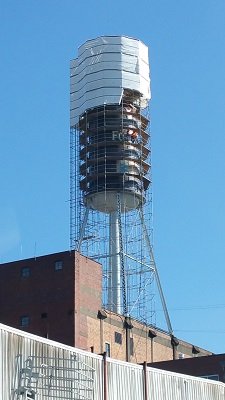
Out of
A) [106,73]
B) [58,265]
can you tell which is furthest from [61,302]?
[106,73]

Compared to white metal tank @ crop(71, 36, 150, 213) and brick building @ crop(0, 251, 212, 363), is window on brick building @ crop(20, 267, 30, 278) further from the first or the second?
white metal tank @ crop(71, 36, 150, 213)

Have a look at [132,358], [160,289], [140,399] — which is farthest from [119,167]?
[140,399]

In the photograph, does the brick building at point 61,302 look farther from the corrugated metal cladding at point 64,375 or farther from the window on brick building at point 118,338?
the corrugated metal cladding at point 64,375

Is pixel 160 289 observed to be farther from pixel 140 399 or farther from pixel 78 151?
pixel 140 399

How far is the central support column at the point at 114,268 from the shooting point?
307ft

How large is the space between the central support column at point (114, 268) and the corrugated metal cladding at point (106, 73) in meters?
13.0

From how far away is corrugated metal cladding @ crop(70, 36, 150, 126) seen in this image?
4060 inches

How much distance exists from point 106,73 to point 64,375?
2545 inches

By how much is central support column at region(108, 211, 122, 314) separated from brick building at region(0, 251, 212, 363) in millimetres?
10071

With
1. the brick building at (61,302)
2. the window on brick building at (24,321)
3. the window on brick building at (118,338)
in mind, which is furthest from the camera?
the window on brick building at (118,338)

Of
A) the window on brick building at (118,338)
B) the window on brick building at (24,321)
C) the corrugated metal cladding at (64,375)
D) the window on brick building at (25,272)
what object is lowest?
the corrugated metal cladding at (64,375)

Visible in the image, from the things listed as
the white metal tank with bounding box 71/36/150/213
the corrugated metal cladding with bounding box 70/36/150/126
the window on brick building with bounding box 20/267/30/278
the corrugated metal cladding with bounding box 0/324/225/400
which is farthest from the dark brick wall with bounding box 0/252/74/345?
the corrugated metal cladding with bounding box 70/36/150/126

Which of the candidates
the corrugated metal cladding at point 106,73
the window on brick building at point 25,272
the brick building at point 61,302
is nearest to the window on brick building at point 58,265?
the brick building at point 61,302

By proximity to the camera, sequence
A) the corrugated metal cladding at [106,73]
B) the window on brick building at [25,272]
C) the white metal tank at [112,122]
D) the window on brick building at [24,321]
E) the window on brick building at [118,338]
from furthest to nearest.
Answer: the corrugated metal cladding at [106,73] → the white metal tank at [112,122] → the window on brick building at [118,338] → the window on brick building at [25,272] → the window on brick building at [24,321]
